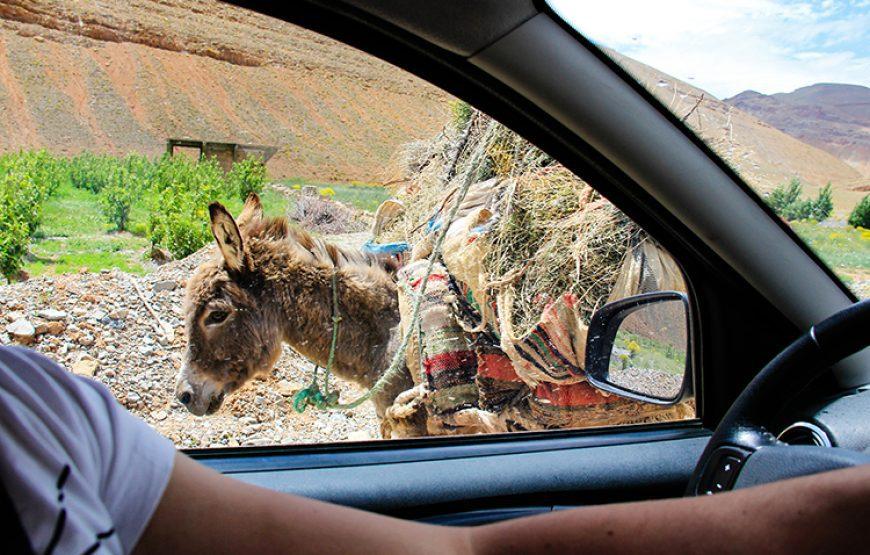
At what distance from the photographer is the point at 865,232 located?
7.20 feet

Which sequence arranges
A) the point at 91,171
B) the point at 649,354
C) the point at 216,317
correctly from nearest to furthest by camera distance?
the point at 91,171 → the point at 649,354 → the point at 216,317

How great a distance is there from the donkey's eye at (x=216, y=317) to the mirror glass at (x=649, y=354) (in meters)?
1.59

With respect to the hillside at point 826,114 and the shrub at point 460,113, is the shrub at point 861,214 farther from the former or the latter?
the shrub at point 460,113

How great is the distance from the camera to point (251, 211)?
9.60ft

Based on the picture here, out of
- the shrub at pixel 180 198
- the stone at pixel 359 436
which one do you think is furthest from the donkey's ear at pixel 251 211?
the stone at pixel 359 436

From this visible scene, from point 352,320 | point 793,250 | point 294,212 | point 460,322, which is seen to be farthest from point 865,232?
point 352,320

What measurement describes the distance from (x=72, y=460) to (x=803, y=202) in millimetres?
2052

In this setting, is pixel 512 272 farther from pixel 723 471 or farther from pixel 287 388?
A: pixel 723 471

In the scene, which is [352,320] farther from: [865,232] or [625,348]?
[865,232]

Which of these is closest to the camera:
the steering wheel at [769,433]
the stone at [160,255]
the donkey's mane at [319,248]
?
the steering wheel at [769,433]

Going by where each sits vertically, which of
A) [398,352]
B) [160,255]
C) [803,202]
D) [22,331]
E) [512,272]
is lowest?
[398,352]

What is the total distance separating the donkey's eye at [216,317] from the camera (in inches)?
118

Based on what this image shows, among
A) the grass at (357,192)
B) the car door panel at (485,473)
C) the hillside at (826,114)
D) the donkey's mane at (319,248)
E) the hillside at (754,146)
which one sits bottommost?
the car door panel at (485,473)

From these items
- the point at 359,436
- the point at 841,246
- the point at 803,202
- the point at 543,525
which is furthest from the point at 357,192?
the point at 543,525
